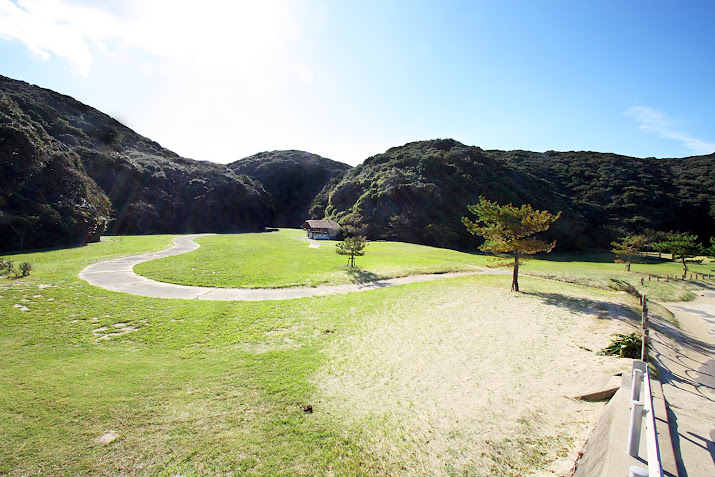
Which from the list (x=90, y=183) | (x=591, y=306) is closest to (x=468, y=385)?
(x=591, y=306)

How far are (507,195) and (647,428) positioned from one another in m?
76.7

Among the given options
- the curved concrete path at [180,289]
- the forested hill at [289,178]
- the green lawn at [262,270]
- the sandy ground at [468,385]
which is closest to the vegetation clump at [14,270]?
the curved concrete path at [180,289]

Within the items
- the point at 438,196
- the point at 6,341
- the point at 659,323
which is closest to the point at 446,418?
the point at 6,341

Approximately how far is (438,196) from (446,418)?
66.6 m

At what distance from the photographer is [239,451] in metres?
4.45

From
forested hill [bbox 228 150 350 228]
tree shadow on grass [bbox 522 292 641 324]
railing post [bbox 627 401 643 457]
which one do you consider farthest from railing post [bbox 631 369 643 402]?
A: forested hill [bbox 228 150 350 228]

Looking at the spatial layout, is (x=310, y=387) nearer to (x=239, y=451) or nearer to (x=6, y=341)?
(x=239, y=451)

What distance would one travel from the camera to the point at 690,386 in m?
7.43

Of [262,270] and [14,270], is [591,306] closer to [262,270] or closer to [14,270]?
[262,270]

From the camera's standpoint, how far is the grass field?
14.6 ft

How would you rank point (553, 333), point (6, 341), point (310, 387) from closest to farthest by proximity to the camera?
point (310, 387)
point (6, 341)
point (553, 333)

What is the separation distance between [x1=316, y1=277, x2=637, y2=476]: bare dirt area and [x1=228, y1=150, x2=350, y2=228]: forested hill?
305 feet

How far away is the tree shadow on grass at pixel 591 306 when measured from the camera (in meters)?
13.4

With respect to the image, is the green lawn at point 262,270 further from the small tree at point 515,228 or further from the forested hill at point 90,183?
the forested hill at point 90,183
